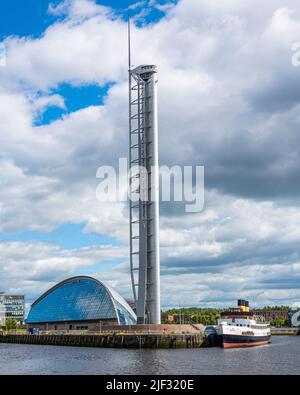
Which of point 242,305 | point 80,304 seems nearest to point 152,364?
point 242,305

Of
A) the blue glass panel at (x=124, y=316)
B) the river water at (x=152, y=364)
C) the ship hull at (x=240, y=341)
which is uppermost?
the blue glass panel at (x=124, y=316)

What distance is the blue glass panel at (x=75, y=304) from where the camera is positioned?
543ft

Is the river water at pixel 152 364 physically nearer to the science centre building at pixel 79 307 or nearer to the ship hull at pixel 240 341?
the ship hull at pixel 240 341

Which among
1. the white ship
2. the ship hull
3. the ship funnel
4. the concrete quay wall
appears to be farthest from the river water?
Result: the ship funnel

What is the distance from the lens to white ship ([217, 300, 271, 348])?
115938 mm

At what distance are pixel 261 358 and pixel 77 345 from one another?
49135 millimetres

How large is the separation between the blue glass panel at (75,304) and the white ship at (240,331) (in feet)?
125

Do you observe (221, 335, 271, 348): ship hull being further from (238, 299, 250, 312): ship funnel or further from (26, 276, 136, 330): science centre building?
(26, 276, 136, 330): science centre building

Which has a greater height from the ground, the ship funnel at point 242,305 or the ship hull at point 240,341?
the ship funnel at point 242,305

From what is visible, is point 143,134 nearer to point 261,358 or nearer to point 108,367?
point 261,358

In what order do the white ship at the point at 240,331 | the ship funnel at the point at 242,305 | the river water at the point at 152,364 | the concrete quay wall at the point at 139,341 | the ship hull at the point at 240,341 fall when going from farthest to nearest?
the ship funnel at the point at 242,305, the white ship at the point at 240,331, the ship hull at the point at 240,341, the concrete quay wall at the point at 139,341, the river water at the point at 152,364

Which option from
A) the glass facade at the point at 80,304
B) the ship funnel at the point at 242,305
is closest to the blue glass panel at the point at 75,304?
the glass facade at the point at 80,304

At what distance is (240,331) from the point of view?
12331 centimetres
